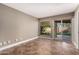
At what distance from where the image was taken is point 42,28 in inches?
146

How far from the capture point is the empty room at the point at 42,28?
3.39 m

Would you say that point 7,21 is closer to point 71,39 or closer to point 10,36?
point 10,36

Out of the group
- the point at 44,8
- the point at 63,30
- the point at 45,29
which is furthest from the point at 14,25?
the point at 63,30

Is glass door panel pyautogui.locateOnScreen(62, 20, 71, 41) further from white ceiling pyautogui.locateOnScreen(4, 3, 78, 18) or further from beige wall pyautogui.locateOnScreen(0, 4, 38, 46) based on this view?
beige wall pyautogui.locateOnScreen(0, 4, 38, 46)

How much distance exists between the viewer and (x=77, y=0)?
223 cm

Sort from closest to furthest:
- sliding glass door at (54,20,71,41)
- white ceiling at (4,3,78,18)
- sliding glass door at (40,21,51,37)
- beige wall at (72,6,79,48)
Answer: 1. white ceiling at (4,3,78,18)
2. sliding glass door at (40,21,51,37)
3. sliding glass door at (54,20,71,41)
4. beige wall at (72,6,79,48)

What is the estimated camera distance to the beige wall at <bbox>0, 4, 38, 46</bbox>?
11.5 feet

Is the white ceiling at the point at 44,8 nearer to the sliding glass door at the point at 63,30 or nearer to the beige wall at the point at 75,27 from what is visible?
the beige wall at the point at 75,27

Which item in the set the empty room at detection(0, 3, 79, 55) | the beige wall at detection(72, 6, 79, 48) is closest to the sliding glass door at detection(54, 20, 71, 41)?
the empty room at detection(0, 3, 79, 55)

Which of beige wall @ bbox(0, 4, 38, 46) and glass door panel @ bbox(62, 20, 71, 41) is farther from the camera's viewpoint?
glass door panel @ bbox(62, 20, 71, 41)

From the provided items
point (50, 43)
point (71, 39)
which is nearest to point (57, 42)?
point (50, 43)

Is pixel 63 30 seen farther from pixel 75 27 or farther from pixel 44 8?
pixel 44 8

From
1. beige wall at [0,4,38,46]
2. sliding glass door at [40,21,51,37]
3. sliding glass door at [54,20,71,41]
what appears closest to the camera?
beige wall at [0,4,38,46]

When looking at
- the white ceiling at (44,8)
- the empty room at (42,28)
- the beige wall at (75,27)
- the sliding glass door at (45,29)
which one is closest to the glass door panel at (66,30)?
the empty room at (42,28)
